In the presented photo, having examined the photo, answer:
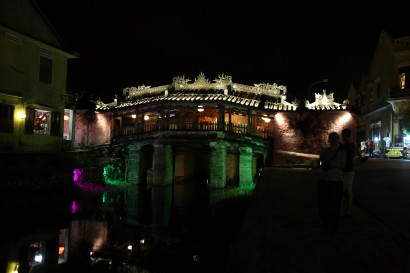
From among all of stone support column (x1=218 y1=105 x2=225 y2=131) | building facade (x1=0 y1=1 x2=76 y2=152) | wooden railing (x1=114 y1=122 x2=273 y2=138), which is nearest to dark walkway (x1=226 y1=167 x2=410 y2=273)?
stone support column (x1=218 y1=105 x2=225 y2=131)

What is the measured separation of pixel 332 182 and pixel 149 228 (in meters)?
9.55

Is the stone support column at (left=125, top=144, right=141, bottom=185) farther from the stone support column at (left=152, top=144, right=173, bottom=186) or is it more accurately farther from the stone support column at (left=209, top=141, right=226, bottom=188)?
Result: the stone support column at (left=209, top=141, right=226, bottom=188)

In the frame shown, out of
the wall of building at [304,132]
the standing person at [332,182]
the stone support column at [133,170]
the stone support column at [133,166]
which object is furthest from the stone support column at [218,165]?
the standing person at [332,182]

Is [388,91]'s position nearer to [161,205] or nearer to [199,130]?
[199,130]

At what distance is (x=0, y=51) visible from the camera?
A: 18859 mm

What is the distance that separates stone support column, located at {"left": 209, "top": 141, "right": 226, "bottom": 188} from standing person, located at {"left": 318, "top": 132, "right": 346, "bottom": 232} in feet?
59.0

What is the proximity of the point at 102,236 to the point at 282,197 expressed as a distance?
6.72m

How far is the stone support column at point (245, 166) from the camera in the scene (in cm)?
2602

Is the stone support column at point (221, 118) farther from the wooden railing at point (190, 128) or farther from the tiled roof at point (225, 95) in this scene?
the tiled roof at point (225, 95)

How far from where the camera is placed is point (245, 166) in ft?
86.2

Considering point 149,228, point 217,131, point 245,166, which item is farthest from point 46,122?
point 245,166

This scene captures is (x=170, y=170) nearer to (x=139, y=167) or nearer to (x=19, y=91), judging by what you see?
(x=139, y=167)

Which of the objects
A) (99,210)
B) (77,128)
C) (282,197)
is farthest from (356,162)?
(77,128)

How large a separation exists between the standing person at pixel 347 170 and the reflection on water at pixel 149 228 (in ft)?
12.5
